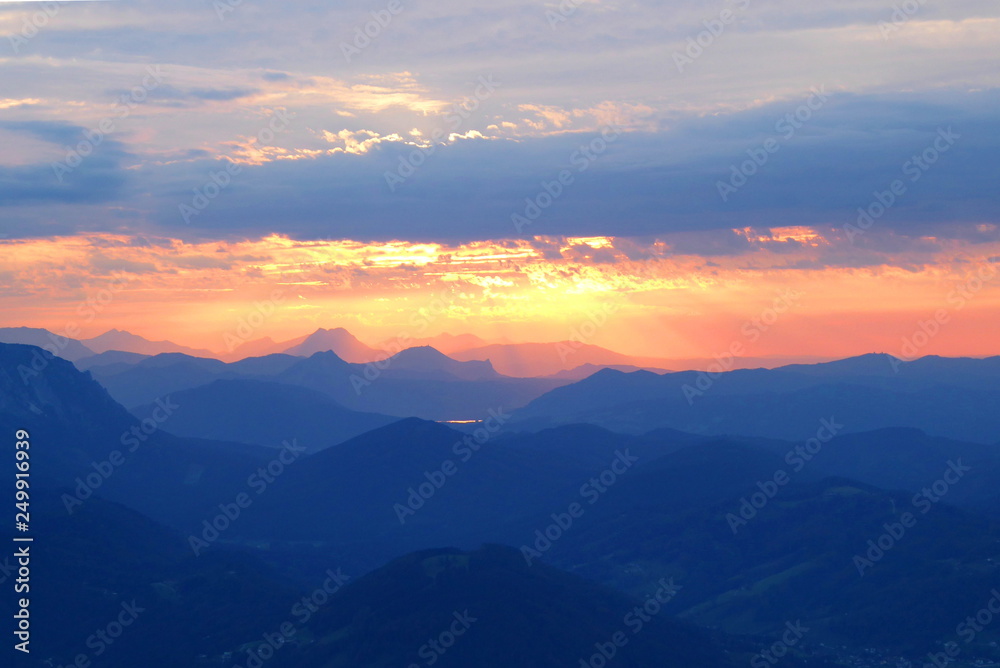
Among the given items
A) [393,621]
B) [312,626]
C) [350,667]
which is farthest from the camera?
[312,626]

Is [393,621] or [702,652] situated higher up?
[393,621]

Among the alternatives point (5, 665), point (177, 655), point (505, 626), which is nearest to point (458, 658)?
point (505, 626)

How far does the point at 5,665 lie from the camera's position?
199750mm

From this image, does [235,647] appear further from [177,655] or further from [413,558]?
[413,558]

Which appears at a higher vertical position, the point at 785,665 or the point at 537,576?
the point at 537,576

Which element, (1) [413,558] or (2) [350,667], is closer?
(2) [350,667]

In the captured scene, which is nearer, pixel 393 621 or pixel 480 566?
pixel 393 621

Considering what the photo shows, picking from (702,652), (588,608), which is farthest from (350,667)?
(702,652)

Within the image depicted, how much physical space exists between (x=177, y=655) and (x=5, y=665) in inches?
1331

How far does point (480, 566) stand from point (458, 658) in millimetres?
24686

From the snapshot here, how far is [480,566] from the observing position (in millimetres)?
191000

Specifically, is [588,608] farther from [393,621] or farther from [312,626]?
[312,626]

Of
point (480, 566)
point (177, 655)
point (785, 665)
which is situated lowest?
point (785, 665)

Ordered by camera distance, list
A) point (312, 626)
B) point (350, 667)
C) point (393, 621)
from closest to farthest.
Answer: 1. point (350, 667)
2. point (393, 621)
3. point (312, 626)
